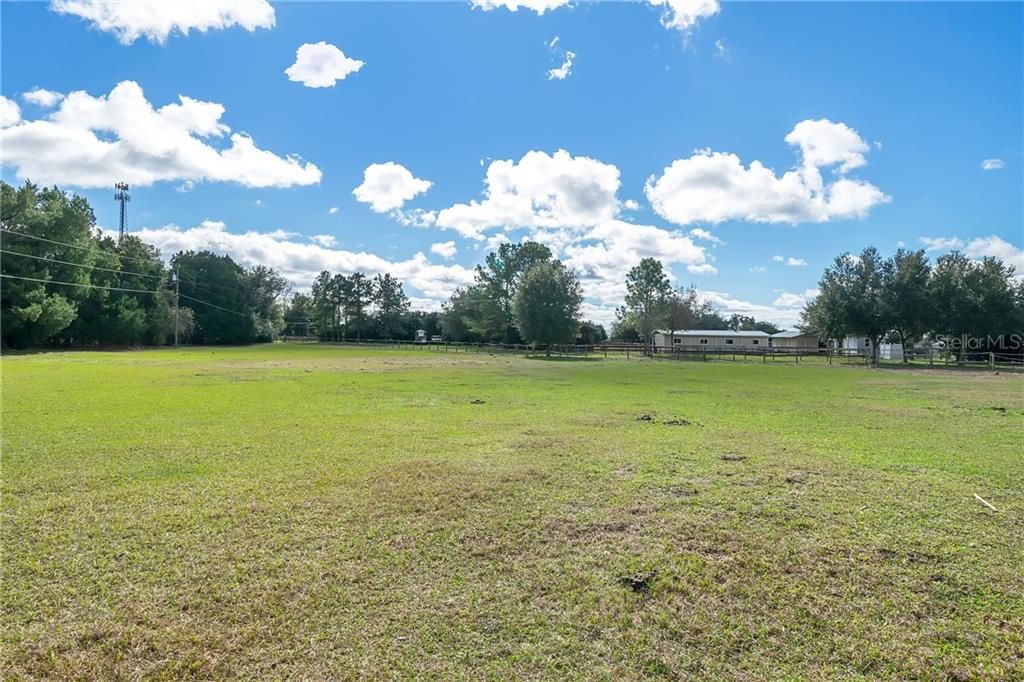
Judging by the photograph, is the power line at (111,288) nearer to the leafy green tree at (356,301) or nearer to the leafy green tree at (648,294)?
the leafy green tree at (356,301)

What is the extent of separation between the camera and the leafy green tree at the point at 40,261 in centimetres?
4000

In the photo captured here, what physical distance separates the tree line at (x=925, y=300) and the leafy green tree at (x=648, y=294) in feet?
77.7

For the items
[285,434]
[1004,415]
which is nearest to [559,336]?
[1004,415]

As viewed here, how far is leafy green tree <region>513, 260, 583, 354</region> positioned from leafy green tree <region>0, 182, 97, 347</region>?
38.1m

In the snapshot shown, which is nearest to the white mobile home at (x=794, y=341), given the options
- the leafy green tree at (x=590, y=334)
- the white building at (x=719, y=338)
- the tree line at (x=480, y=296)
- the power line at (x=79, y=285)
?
the white building at (x=719, y=338)

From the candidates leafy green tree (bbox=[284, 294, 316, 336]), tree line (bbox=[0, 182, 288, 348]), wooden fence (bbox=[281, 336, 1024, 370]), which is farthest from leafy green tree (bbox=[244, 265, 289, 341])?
wooden fence (bbox=[281, 336, 1024, 370])

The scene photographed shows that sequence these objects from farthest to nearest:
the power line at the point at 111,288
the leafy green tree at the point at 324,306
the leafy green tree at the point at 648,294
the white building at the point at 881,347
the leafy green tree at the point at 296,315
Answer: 1. the leafy green tree at the point at 296,315
2. the leafy green tree at the point at 324,306
3. the leafy green tree at the point at 648,294
4. the white building at the point at 881,347
5. the power line at the point at 111,288

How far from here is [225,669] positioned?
2732mm

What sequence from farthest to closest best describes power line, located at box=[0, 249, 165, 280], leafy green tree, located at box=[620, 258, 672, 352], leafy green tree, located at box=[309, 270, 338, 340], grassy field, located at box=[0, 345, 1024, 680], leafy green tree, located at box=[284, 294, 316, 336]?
leafy green tree, located at box=[284, 294, 316, 336] < leafy green tree, located at box=[309, 270, 338, 340] < leafy green tree, located at box=[620, 258, 672, 352] < power line, located at box=[0, 249, 165, 280] < grassy field, located at box=[0, 345, 1024, 680]

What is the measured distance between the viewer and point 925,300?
42094 mm

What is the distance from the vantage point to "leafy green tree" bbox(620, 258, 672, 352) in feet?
223

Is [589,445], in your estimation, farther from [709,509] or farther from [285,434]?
[285,434]

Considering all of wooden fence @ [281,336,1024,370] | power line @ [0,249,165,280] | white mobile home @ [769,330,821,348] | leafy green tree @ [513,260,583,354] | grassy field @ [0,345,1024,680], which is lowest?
grassy field @ [0,345,1024,680]

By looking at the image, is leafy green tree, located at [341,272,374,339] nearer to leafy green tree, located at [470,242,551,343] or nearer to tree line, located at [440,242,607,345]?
tree line, located at [440,242,607,345]
